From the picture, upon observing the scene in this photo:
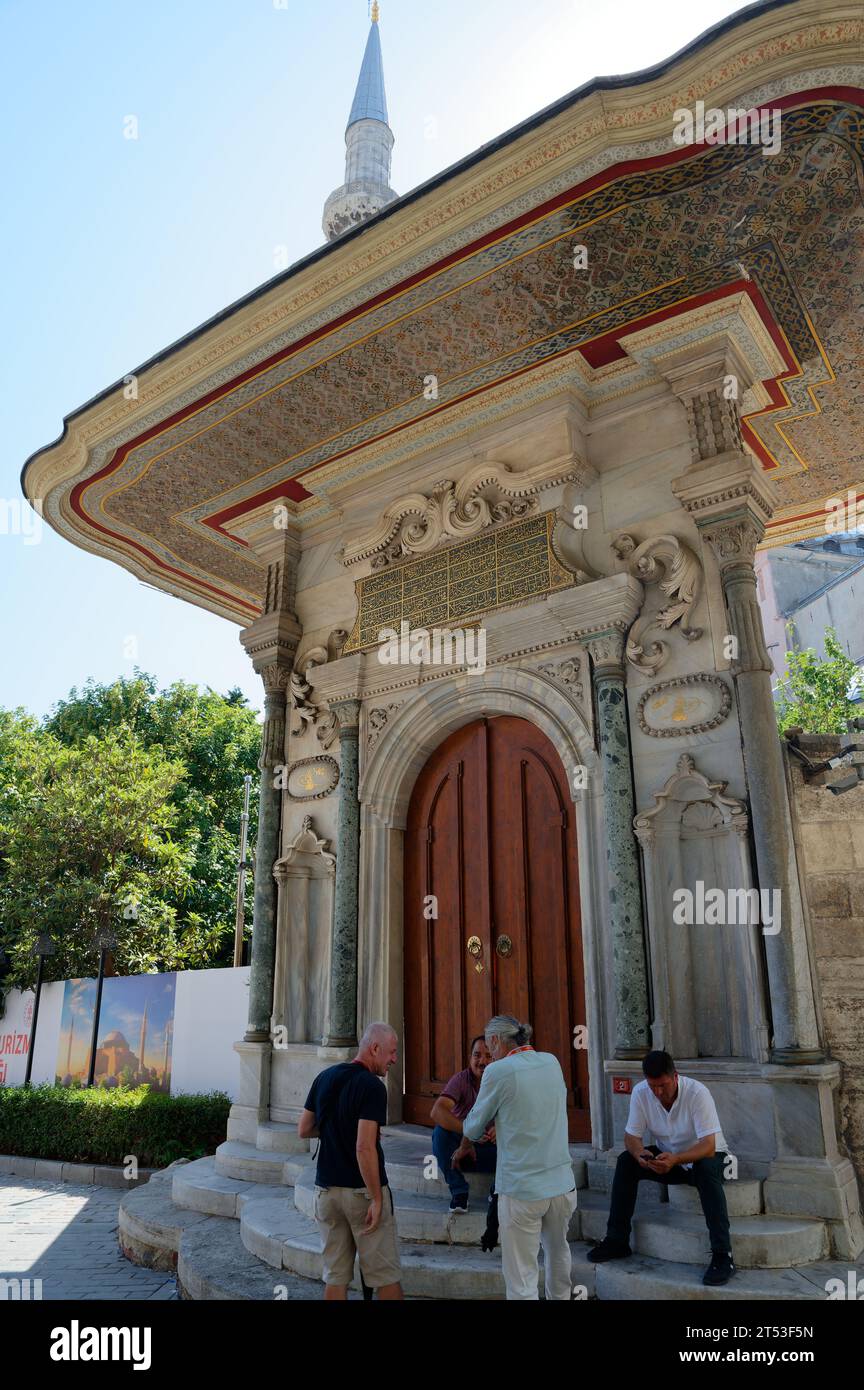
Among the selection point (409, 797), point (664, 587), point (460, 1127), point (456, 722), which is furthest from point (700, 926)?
point (409, 797)

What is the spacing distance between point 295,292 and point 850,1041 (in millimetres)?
5182

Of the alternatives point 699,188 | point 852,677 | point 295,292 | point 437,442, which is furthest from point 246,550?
point 852,677

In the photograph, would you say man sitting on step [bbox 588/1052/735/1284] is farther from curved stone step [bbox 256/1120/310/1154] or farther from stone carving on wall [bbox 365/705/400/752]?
stone carving on wall [bbox 365/705/400/752]

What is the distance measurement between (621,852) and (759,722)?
1.01 m

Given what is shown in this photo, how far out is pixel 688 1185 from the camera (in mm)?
4016

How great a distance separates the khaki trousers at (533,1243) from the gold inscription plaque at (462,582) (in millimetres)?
3462

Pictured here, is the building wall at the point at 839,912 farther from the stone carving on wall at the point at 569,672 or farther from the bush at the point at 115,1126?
the bush at the point at 115,1126

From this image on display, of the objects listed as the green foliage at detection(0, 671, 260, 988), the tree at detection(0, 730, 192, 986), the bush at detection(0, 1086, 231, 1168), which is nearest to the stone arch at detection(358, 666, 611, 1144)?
the bush at detection(0, 1086, 231, 1168)

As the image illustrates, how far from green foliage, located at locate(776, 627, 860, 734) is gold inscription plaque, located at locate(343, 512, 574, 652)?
7912 mm

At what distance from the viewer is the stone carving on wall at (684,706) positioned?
5.00 m

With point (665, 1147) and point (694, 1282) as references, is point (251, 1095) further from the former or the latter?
point (694, 1282)

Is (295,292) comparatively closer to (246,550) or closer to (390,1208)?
(246,550)

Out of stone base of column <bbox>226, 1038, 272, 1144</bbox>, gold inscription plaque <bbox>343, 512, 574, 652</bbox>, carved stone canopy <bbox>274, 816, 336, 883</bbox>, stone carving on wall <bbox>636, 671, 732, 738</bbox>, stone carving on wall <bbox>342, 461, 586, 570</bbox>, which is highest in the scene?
stone carving on wall <bbox>342, 461, 586, 570</bbox>

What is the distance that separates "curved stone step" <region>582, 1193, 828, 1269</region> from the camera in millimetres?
3783
